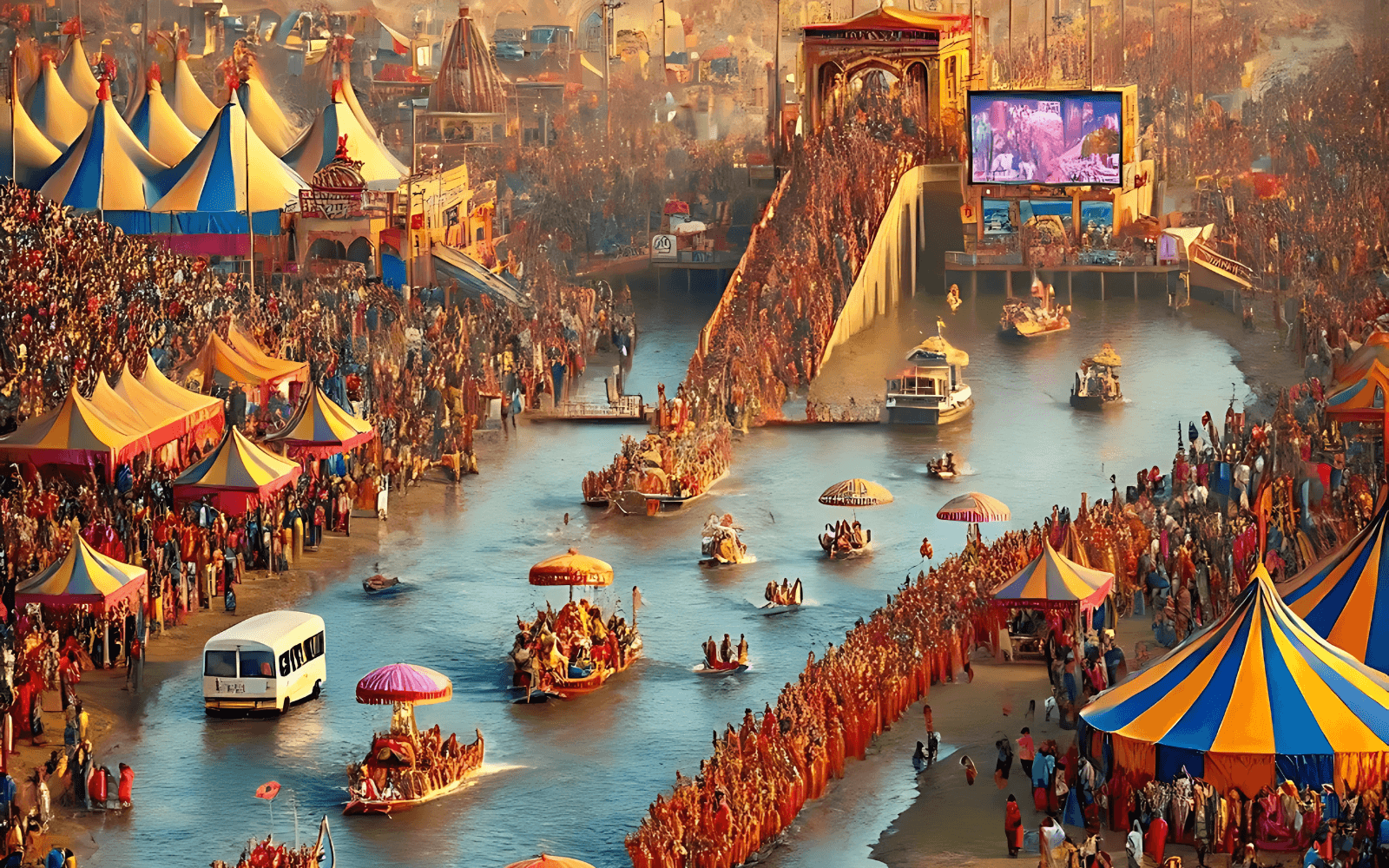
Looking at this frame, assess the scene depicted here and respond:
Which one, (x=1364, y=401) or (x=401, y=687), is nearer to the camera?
(x=401, y=687)

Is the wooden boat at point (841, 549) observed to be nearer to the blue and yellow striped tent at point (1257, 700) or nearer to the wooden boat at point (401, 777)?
the wooden boat at point (401, 777)

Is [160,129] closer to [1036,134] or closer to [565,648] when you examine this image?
[1036,134]

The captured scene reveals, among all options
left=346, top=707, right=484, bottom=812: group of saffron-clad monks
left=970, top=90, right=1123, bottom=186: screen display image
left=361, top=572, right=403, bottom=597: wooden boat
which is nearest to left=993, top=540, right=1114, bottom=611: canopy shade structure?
left=346, top=707, right=484, bottom=812: group of saffron-clad monks

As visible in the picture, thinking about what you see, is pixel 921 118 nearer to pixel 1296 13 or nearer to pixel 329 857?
pixel 329 857

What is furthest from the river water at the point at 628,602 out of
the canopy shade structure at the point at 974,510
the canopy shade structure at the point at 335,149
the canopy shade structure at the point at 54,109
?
the canopy shade structure at the point at 54,109

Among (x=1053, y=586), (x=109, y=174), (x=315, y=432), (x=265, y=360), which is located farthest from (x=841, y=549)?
(x=109, y=174)

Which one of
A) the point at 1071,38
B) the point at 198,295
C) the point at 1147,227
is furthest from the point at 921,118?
the point at 1071,38
